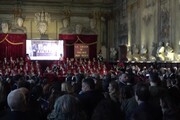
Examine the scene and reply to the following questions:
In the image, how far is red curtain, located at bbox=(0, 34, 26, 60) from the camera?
25.8 metres

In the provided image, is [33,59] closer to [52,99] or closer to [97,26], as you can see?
[97,26]

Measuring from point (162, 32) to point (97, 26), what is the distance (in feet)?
32.8

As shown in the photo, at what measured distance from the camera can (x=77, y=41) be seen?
88.5 feet

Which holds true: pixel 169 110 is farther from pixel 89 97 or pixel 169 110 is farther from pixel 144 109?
pixel 89 97

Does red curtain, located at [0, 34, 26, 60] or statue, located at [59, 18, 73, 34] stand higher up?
statue, located at [59, 18, 73, 34]

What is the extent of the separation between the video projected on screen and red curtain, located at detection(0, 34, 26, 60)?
487 mm

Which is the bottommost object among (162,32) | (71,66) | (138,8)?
(71,66)

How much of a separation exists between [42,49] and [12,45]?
7.37 feet

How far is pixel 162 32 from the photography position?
18141 millimetres

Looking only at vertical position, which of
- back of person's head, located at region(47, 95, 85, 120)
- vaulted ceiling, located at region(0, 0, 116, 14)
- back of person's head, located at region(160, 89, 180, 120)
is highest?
vaulted ceiling, located at region(0, 0, 116, 14)

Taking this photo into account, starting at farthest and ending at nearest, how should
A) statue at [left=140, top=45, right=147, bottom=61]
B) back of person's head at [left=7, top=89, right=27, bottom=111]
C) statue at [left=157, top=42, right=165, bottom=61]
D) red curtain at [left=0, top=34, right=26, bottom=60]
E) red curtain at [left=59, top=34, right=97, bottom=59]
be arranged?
1. red curtain at [left=59, top=34, right=97, bottom=59]
2. red curtain at [left=0, top=34, right=26, bottom=60]
3. statue at [left=140, top=45, right=147, bottom=61]
4. statue at [left=157, top=42, right=165, bottom=61]
5. back of person's head at [left=7, top=89, right=27, bottom=111]

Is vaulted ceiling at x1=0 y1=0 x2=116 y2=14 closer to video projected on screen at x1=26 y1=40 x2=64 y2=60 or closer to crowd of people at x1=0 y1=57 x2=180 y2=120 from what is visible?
video projected on screen at x1=26 y1=40 x2=64 y2=60

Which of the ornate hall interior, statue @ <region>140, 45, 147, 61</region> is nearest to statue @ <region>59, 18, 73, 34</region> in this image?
the ornate hall interior

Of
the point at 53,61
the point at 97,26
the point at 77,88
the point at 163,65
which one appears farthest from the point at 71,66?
the point at 77,88
